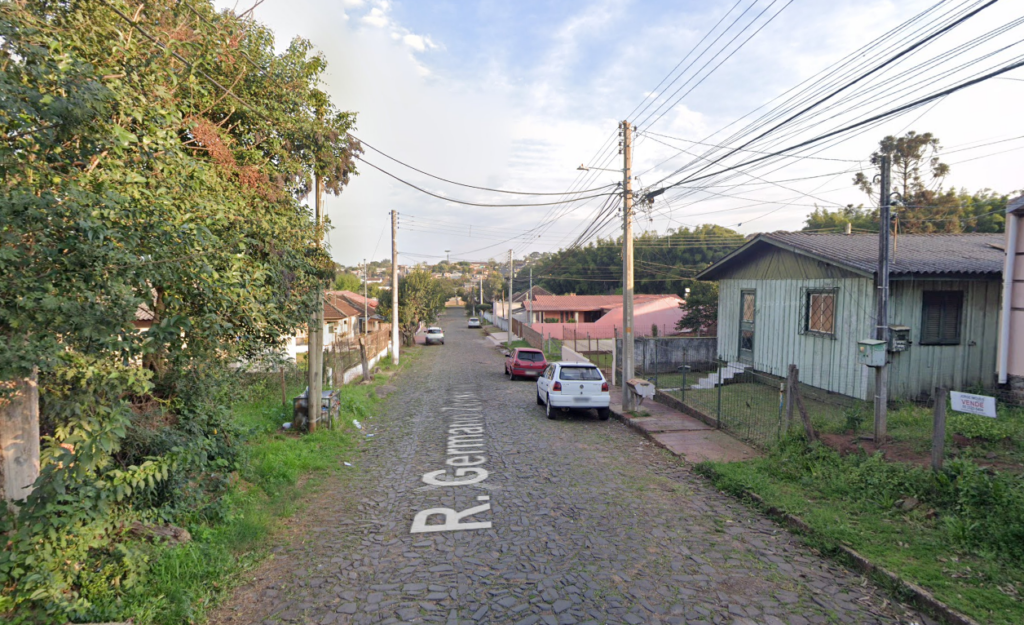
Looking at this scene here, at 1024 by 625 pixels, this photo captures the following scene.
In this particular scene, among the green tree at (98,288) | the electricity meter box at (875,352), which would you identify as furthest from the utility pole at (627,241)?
the green tree at (98,288)

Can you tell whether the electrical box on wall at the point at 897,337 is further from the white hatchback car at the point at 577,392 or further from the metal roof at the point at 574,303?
the metal roof at the point at 574,303

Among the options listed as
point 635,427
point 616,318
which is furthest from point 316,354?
point 616,318

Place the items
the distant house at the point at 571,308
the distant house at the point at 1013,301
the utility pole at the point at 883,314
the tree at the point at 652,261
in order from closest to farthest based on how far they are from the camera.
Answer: the utility pole at the point at 883,314 → the distant house at the point at 1013,301 → the distant house at the point at 571,308 → the tree at the point at 652,261

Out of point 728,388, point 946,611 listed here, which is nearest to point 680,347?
point 728,388

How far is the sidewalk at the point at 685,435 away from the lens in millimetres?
9781

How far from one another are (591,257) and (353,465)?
59367 mm

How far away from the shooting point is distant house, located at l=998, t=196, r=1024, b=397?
403 inches

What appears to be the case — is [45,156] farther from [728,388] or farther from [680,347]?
[680,347]

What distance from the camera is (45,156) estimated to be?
4.22 metres

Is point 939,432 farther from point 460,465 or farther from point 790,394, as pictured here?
point 460,465

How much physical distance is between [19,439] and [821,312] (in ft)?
50.3

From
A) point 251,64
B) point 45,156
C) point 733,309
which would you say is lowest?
point 733,309

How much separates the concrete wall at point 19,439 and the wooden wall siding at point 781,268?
573 inches

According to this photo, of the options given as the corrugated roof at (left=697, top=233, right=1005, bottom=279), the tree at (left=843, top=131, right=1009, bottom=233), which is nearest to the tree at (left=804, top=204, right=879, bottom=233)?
the tree at (left=843, top=131, right=1009, bottom=233)
